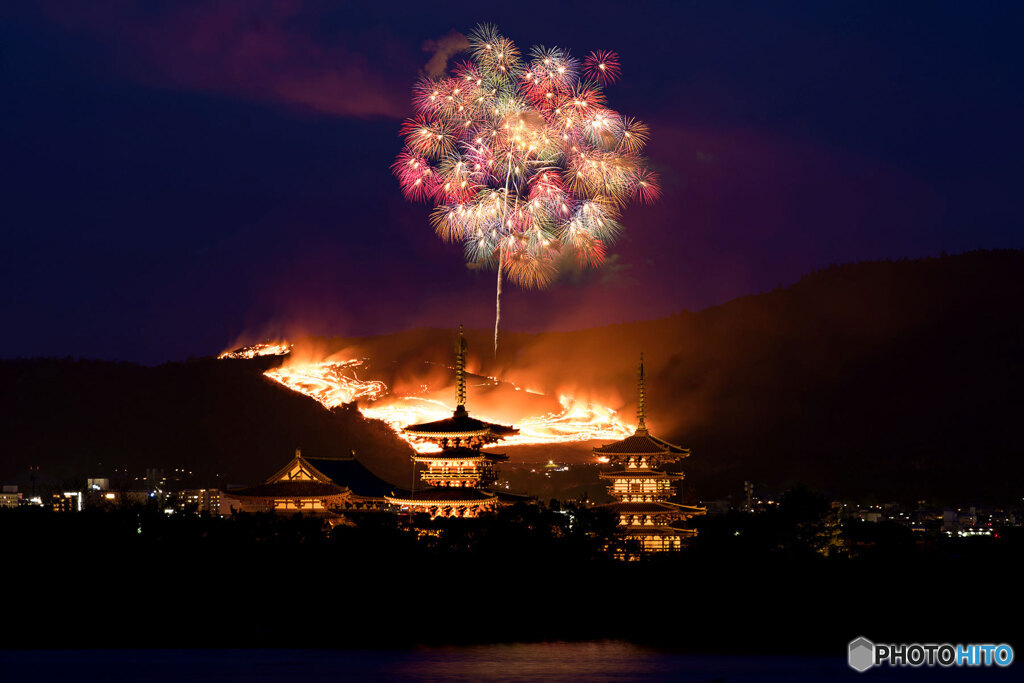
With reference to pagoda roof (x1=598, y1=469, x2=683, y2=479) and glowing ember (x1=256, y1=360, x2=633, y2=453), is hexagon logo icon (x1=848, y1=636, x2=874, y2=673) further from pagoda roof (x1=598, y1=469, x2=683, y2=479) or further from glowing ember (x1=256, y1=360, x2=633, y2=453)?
glowing ember (x1=256, y1=360, x2=633, y2=453)

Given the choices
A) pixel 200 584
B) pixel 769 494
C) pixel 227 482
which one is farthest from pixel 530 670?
pixel 769 494

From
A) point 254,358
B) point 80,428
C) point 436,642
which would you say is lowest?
point 436,642

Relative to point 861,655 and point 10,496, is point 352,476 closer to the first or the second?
point 861,655

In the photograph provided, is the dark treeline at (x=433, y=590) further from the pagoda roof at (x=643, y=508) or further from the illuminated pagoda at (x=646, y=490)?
the illuminated pagoda at (x=646, y=490)

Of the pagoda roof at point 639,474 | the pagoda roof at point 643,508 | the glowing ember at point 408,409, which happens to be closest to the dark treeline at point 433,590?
the pagoda roof at point 643,508

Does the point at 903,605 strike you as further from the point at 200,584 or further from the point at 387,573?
the point at 200,584

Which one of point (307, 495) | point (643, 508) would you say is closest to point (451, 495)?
point (307, 495)
